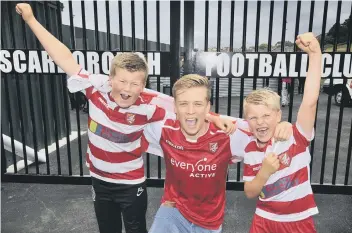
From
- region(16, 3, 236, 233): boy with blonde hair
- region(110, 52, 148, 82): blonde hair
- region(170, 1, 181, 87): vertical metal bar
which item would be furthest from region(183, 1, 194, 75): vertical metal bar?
region(110, 52, 148, 82): blonde hair

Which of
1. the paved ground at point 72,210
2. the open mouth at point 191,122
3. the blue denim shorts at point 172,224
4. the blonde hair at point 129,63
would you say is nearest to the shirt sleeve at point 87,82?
the blonde hair at point 129,63

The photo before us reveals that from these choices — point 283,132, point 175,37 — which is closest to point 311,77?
point 283,132

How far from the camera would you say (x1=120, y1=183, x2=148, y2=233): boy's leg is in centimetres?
238

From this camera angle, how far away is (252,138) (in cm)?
208

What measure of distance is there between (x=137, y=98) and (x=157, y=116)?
207mm

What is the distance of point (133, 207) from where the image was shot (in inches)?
93.8

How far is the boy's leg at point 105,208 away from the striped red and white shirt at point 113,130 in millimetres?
95

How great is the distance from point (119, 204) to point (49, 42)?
1376 millimetres

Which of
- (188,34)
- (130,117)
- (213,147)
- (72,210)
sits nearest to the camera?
(213,147)

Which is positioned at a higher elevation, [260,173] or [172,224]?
[260,173]

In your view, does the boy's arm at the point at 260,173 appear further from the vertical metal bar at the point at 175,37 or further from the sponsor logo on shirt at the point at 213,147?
the vertical metal bar at the point at 175,37

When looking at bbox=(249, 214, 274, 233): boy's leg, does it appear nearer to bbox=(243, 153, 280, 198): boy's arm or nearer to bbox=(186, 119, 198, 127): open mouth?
bbox=(243, 153, 280, 198): boy's arm

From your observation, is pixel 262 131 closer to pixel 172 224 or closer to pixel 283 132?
pixel 283 132

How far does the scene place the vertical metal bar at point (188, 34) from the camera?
3283 millimetres
